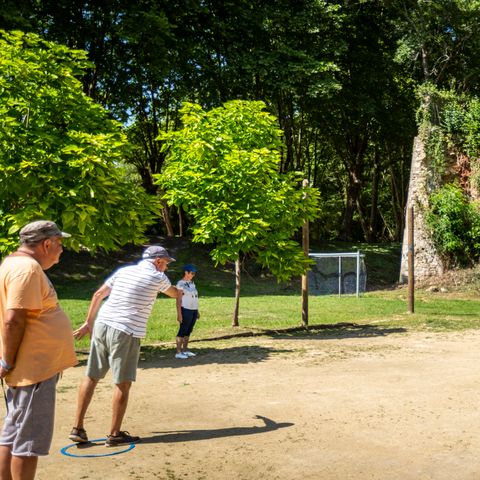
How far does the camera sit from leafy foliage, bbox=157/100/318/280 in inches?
558

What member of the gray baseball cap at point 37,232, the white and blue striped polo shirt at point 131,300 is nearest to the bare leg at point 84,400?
the white and blue striped polo shirt at point 131,300

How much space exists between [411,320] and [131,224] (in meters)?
8.50

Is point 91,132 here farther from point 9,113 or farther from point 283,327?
point 283,327

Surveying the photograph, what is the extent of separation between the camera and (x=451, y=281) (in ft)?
86.8

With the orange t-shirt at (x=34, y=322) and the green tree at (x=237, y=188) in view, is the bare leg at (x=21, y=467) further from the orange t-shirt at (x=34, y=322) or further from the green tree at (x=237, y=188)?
the green tree at (x=237, y=188)

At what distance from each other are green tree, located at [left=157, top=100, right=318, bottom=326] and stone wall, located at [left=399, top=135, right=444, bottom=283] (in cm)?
1374

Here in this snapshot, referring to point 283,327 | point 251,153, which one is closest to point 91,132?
point 251,153

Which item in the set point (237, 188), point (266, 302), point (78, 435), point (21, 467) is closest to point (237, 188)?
point (237, 188)

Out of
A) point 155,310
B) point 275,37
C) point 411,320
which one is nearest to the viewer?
point 411,320

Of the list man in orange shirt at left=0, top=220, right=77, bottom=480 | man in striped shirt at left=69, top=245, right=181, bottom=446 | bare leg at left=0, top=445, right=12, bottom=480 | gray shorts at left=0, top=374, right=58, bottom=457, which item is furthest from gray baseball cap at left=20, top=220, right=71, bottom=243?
man in striped shirt at left=69, top=245, right=181, bottom=446

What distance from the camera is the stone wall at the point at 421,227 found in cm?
2758

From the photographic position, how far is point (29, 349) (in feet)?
15.0

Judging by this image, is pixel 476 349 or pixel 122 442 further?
pixel 476 349

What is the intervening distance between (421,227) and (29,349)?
25.3 metres
